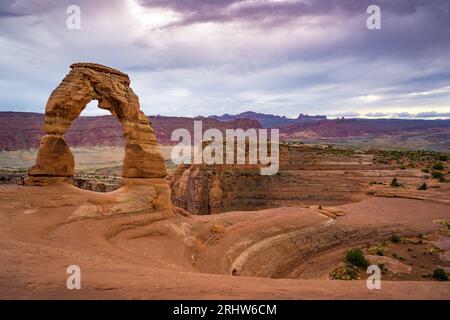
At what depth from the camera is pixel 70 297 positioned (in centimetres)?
688

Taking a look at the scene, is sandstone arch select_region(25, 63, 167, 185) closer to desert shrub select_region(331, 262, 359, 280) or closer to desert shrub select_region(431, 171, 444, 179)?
desert shrub select_region(331, 262, 359, 280)

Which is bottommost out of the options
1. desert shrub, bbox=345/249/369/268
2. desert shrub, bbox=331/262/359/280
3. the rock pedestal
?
desert shrub, bbox=331/262/359/280

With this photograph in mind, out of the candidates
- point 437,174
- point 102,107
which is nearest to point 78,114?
point 102,107

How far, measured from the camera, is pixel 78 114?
17203mm

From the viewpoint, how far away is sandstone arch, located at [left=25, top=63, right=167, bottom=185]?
16.3 m

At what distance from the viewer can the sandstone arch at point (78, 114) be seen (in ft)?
53.6

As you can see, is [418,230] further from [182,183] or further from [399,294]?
[182,183]

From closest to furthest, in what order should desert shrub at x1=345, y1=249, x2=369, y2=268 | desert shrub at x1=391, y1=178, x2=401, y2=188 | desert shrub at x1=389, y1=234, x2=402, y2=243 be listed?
desert shrub at x1=345, y1=249, x2=369, y2=268, desert shrub at x1=389, y1=234, x2=402, y2=243, desert shrub at x1=391, y1=178, x2=401, y2=188

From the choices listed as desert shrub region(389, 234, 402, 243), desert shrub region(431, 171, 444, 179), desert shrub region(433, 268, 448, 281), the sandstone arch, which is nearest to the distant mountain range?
desert shrub region(431, 171, 444, 179)

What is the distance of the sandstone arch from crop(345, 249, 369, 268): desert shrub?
12482mm

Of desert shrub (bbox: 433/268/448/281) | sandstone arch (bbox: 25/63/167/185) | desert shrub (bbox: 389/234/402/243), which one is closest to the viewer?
sandstone arch (bbox: 25/63/167/185)

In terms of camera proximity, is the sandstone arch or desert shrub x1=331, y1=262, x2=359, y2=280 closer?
the sandstone arch

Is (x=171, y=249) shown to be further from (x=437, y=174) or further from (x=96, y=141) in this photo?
(x=96, y=141)

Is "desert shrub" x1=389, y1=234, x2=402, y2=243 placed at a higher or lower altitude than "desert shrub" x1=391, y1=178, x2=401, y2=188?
lower
